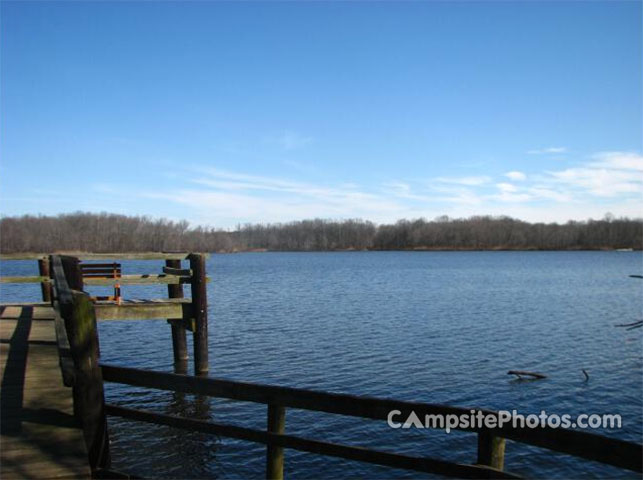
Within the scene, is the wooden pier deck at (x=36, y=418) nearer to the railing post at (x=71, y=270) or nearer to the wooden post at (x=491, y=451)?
the railing post at (x=71, y=270)

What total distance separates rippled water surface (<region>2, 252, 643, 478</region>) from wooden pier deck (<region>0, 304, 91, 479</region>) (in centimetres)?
319

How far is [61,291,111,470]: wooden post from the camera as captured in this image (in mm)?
5219

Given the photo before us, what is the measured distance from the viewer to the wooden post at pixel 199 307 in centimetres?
1501

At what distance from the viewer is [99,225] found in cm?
18125

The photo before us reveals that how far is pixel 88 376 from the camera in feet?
17.3

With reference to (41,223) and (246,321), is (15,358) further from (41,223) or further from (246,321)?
(41,223)

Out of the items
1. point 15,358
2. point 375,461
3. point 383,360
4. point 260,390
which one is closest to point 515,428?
→ point 375,461

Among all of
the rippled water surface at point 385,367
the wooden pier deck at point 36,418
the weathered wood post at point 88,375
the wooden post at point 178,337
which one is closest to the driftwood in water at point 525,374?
the rippled water surface at point 385,367

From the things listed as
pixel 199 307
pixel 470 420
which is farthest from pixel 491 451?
pixel 199 307

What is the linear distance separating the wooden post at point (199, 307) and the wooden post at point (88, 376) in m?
9.65

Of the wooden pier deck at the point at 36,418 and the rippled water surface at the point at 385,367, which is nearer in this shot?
the wooden pier deck at the point at 36,418

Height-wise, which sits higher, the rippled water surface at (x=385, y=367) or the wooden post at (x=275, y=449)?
the wooden post at (x=275, y=449)

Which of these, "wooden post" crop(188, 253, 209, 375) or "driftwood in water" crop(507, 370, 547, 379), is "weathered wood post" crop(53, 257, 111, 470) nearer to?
"wooden post" crop(188, 253, 209, 375)

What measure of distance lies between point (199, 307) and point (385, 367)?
7472 millimetres
